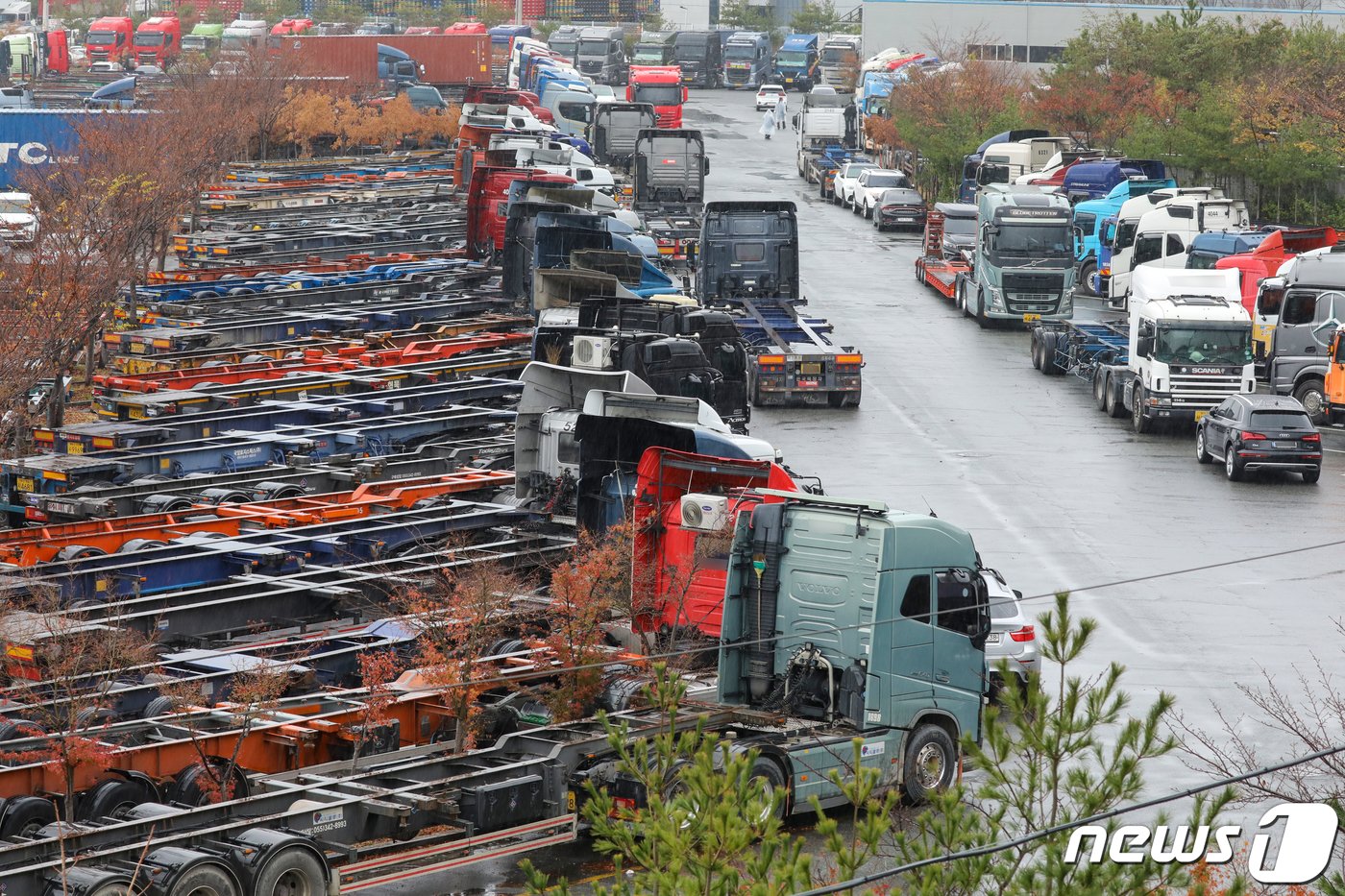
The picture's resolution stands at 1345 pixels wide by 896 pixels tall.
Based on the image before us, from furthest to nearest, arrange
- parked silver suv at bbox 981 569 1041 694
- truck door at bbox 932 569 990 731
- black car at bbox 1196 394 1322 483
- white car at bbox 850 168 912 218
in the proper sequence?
1. white car at bbox 850 168 912 218
2. black car at bbox 1196 394 1322 483
3. parked silver suv at bbox 981 569 1041 694
4. truck door at bbox 932 569 990 731

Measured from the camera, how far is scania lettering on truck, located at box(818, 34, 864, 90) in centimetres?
10794

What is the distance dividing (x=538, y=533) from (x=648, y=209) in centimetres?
3920

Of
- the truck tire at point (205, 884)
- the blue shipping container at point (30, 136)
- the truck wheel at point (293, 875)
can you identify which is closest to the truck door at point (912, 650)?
the truck wheel at point (293, 875)

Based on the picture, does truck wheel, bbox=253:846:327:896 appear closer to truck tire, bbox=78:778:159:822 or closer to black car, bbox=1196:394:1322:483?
truck tire, bbox=78:778:159:822

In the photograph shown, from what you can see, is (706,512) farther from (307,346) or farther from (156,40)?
(156,40)

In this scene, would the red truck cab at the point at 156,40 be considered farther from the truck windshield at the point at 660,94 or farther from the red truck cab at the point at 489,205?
the red truck cab at the point at 489,205

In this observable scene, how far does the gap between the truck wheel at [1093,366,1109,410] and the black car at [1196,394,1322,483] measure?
226 inches

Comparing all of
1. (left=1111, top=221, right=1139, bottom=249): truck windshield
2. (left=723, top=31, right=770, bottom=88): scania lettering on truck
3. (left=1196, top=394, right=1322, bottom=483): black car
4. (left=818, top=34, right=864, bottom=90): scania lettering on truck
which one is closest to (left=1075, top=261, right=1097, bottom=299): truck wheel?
(left=1111, top=221, right=1139, bottom=249): truck windshield

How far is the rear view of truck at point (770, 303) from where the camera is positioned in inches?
1459

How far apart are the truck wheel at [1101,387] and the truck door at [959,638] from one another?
22.1 meters

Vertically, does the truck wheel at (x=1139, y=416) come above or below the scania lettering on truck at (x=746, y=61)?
below

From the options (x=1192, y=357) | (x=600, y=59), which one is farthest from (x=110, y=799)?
(x=600, y=59)

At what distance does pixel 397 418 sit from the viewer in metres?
31.3

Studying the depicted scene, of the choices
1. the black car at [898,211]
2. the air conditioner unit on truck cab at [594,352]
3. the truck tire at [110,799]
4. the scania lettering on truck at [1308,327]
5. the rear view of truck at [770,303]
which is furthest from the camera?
the black car at [898,211]
